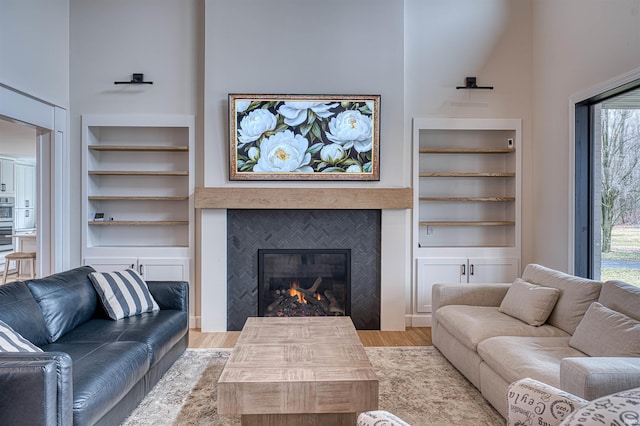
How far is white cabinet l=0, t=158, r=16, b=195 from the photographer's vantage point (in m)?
9.11

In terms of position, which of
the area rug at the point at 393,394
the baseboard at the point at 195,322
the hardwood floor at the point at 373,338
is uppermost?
the baseboard at the point at 195,322

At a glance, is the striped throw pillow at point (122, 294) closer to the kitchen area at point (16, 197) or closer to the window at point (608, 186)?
the window at point (608, 186)

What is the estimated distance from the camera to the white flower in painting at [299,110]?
409 cm

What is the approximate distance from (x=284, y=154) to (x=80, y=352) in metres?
A: 2.50

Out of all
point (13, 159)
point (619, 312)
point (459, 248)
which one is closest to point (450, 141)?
point (459, 248)

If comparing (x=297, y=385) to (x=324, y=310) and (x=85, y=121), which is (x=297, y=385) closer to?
(x=324, y=310)

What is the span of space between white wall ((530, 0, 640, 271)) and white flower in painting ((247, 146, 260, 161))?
2.98 metres

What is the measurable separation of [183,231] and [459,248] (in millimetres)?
3097

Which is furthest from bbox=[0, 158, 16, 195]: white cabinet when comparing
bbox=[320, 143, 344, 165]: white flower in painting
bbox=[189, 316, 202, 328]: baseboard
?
bbox=[320, 143, 344, 165]: white flower in painting

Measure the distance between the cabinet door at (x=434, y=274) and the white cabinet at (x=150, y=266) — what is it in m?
2.53

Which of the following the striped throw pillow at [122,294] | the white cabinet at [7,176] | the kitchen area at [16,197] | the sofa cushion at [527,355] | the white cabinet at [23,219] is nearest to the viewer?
the sofa cushion at [527,355]

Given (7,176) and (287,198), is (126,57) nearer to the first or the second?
(287,198)

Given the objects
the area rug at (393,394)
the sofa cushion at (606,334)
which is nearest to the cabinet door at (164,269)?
the area rug at (393,394)

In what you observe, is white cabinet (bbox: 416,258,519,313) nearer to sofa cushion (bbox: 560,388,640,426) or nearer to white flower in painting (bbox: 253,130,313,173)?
white flower in painting (bbox: 253,130,313,173)
